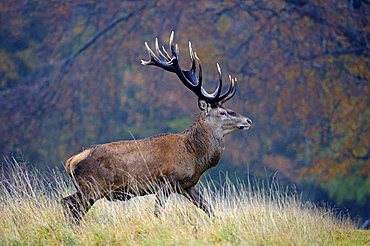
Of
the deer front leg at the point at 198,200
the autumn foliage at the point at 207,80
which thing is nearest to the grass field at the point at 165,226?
the deer front leg at the point at 198,200

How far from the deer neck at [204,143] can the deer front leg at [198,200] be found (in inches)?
14.2

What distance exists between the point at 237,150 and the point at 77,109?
4.03m

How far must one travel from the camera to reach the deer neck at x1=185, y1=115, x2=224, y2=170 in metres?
10.2

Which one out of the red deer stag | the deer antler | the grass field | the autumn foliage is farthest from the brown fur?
the autumn foliage

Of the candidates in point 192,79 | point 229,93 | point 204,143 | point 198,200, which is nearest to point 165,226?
point 198,200

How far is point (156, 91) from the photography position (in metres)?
20.8

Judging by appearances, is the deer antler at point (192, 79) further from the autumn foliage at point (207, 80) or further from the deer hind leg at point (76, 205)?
the autumn foliage at point (207, 80)

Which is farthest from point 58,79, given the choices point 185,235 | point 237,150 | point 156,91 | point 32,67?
point 185,235

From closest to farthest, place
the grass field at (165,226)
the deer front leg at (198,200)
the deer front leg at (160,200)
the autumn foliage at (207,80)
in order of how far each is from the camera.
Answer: the grass field at (165,226), the deer front leg at (160,200), the deer front leg at (198,200), the autumn foliage at (207,80)

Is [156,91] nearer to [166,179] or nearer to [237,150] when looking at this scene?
[237,150]

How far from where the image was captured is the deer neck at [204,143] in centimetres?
1016

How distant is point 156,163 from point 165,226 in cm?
106

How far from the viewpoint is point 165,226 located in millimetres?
8930

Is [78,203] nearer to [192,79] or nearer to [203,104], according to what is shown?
[203,104]
